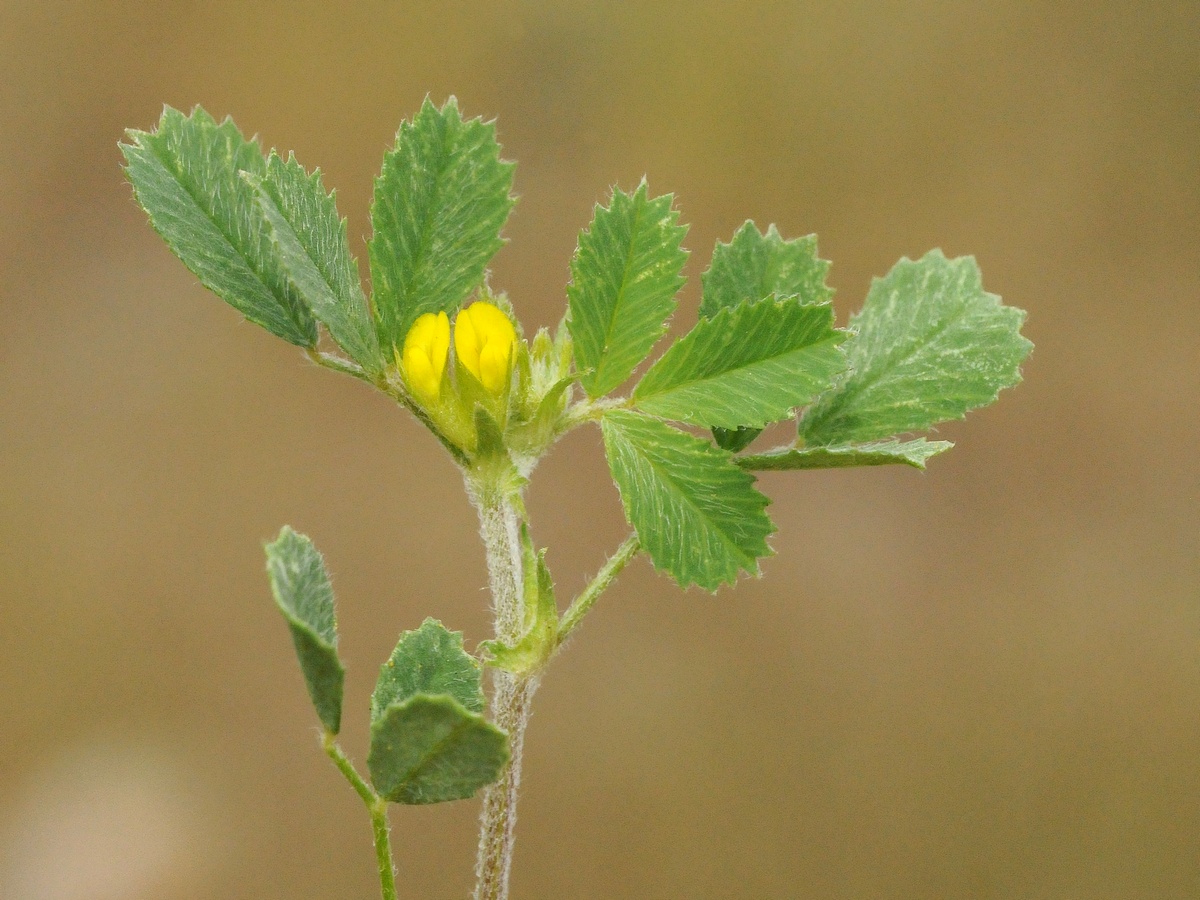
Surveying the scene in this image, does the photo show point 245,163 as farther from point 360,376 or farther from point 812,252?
point 812,252

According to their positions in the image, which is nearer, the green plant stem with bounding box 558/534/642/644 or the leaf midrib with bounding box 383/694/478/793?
the leaf midrib with bounding box 383/694/478/793

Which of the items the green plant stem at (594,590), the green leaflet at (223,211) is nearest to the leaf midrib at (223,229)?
the green leaflet at (223,211)

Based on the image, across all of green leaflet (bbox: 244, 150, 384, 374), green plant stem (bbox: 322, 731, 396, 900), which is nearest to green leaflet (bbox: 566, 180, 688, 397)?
green leaflet (bbox: 244, 150, 384, 374)

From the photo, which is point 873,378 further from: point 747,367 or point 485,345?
point 485,345

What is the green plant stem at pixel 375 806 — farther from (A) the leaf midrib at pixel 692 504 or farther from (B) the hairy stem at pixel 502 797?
(A) the leaf midrib at pixel 692 504

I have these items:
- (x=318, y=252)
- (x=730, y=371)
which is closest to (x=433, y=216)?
(x=318, y=252)

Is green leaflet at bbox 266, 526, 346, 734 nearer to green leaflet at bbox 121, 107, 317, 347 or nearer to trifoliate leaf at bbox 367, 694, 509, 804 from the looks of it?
trifoliate leaf at bbox 367, 694, 509, 804

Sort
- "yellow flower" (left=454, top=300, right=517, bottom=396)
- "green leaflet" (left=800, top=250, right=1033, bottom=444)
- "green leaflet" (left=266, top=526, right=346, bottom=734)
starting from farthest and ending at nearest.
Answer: "green leaflet" (left=800, top=250, right=1033, bottom=444) → "yellow flower" (left=454, top=300, right=517, bottom=396) → "green leaflet" (left=266, top=526, right=346, bottom=734)

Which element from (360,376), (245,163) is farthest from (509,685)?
(245,163)
